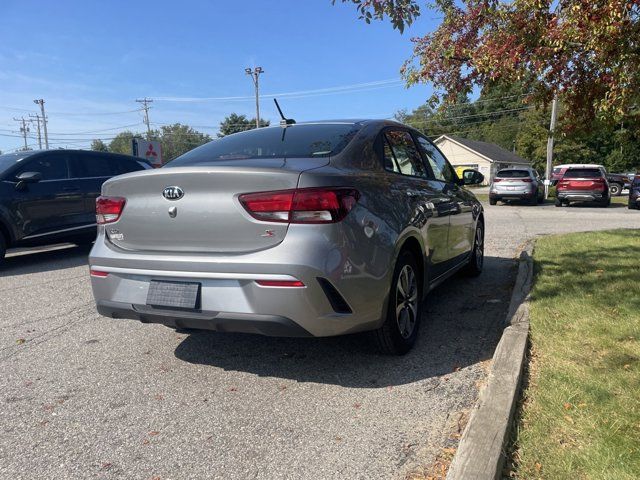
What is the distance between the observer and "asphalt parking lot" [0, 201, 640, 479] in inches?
98.2

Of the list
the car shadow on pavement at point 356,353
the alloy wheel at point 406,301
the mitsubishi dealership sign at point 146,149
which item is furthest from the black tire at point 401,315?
the mitsubishi dealership sign at point 146,149

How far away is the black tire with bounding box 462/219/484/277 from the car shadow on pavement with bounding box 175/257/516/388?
4.38ft

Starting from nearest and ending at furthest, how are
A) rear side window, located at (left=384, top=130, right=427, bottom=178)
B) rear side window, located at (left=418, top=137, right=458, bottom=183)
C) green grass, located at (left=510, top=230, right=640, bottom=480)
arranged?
green grass, located at (left=510, top=230, right=640, bottom=480) → rear side window, located at (left=384, top=130, right=427, bottom=178) → rear side window, located at (left=418, top=137, right=458, bottom=183)

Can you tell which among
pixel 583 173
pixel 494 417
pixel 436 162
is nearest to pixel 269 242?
pixel 494 417

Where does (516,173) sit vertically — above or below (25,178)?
below

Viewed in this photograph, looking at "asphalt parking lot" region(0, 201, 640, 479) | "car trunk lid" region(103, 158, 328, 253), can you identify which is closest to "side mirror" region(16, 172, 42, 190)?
"asphalt parking lot" region(0, 201, 640, 479)

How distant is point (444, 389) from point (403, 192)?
1451mm

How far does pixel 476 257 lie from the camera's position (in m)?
6.27

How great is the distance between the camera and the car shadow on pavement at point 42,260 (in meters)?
7.61

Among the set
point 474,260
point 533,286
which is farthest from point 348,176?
point 474,260

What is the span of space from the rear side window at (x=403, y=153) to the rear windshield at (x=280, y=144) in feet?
Result: 1.13

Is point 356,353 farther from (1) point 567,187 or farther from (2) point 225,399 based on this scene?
(1) point 567,187

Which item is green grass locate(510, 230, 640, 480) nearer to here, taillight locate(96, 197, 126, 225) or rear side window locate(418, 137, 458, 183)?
rear side window locate(418, 137, 458, 183)

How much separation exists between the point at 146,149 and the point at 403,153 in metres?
14.5
